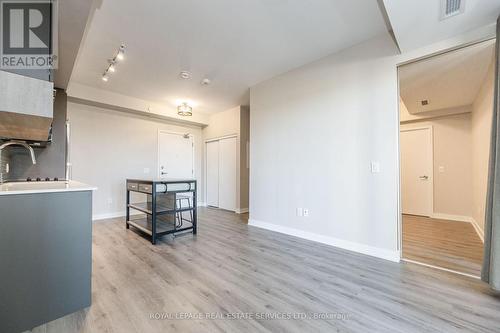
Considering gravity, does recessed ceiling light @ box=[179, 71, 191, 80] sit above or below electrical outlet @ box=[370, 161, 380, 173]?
above

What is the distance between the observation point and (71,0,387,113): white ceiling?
7.30 ft

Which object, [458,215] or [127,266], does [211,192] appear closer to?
[127,266]

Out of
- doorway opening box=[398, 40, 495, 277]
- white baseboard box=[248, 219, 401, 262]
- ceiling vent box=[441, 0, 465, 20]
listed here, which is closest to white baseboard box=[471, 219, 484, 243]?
doorway opening box=[398, 40, 495, 277]

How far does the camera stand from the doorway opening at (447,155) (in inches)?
Result: 108

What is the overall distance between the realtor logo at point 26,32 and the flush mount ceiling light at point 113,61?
1.28m

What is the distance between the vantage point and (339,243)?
118 inches

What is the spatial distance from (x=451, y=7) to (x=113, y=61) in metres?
4.09

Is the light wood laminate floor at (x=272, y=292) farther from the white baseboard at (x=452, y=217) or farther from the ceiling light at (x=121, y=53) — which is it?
the white baseboard at (x=452, y=217)

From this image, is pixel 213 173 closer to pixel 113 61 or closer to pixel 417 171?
pixel 113 61

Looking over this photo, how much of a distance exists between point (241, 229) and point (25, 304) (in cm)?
285

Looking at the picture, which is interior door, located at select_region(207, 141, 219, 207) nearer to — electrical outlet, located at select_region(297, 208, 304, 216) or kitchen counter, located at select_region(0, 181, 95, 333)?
electrical outlet, located at select_region(297, 208, 304, 216)

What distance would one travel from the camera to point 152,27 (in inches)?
98.8

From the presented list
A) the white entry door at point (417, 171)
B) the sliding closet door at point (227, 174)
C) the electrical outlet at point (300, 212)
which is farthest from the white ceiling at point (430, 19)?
the sliding closet door at point (227, 174)

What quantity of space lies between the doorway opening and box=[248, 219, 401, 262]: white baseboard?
0.24m
